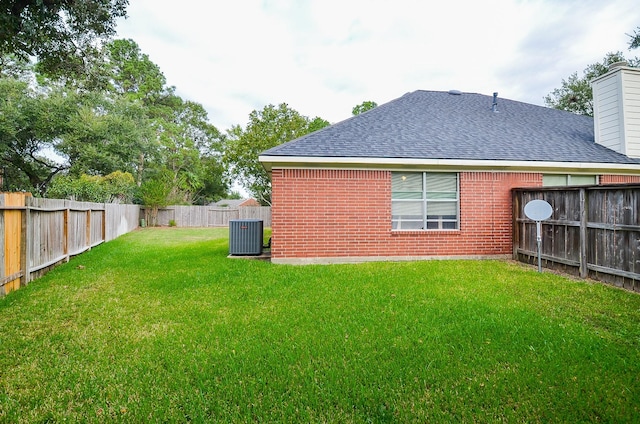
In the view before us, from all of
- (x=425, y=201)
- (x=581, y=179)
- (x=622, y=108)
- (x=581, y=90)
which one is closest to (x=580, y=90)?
(x=581, y=90)

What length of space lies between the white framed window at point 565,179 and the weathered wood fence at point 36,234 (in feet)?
40.8

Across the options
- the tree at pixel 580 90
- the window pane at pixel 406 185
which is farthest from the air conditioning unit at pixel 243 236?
the tree at pixel 580 90

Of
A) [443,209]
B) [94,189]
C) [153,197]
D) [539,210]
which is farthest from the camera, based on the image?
[153,197]

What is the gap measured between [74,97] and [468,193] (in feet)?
92.6

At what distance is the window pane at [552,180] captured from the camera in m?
8.80

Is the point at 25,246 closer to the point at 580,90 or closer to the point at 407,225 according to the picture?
the point at 407,225

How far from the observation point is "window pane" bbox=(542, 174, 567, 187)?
8.80m

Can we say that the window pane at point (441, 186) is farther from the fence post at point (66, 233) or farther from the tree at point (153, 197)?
the tree at point (153, 197)

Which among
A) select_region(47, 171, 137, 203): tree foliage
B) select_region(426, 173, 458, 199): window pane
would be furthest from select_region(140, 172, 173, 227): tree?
select_region(426, 173, 458, 199): window pane

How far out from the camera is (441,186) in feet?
27.7

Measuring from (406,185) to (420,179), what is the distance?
43 centimetres

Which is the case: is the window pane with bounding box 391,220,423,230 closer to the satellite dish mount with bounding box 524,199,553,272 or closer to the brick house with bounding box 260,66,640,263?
the brick house with bounding box 260,66,640,263

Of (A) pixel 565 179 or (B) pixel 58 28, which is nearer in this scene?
(B) pixel 58 28

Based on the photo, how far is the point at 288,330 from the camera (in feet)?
12.1
